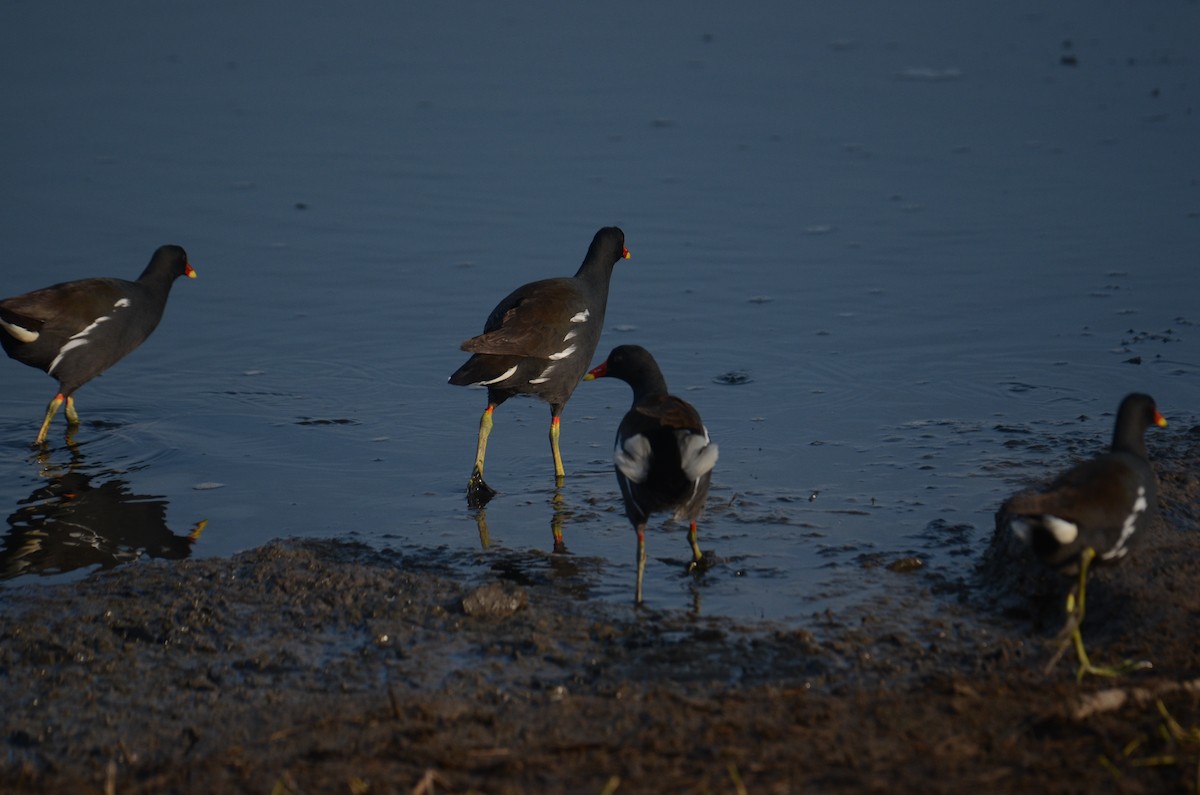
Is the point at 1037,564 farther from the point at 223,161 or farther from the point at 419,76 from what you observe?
the point at 419,76

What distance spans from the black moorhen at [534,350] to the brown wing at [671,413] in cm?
122

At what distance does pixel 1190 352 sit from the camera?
8320 millimetres

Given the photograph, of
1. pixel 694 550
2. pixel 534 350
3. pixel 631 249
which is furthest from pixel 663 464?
pixel 631 249

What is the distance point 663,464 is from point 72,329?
4.19m

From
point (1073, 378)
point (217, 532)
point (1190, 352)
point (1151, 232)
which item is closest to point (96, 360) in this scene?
point (217, 532)

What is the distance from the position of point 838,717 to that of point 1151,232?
7531mm

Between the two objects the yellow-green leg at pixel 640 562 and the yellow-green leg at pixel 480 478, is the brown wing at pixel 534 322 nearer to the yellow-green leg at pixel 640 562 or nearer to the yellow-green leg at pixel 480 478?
the yellow-green leg at pixel 480 478

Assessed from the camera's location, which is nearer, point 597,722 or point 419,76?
point 597,722

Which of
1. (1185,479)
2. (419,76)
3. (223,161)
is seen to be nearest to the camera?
(1185,479)

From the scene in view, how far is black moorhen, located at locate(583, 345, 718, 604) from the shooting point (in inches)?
206

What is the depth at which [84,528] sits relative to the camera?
626 centimetres

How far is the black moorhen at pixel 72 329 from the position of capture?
775 cm

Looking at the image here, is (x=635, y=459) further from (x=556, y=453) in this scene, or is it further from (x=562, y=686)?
(x=556, y=453)

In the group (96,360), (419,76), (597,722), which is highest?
(419,76)
